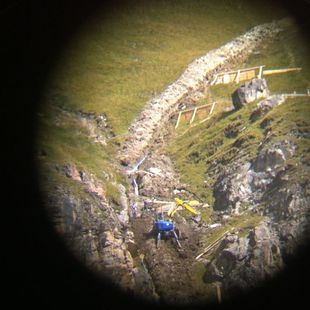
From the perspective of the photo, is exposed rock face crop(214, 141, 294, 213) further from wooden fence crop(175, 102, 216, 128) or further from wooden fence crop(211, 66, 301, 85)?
wooden fence crop(211, 66, 301, 85)

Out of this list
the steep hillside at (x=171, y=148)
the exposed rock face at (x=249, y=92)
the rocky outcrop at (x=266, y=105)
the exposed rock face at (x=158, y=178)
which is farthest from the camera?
the exposed rock face at (x=249, y=92)

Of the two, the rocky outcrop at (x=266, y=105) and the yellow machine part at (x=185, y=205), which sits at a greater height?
the rocky outcrop at (x=266, y=105)

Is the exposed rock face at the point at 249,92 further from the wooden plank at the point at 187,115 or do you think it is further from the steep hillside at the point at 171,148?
the wooden plank at the point at 187,115

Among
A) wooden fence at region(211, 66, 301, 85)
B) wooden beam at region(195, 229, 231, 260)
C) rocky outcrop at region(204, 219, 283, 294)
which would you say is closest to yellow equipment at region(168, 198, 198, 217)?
wooden beam at region(195, 229, 231, 260)

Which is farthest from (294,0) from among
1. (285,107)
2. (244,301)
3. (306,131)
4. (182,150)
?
(244,301)

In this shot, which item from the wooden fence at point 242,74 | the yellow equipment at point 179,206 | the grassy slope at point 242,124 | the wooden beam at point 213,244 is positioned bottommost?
the wooden beam at point 213,244

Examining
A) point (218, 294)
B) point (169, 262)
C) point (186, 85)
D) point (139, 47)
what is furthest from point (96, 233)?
point (139, 47)

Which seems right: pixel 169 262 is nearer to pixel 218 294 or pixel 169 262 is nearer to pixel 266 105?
pixel 218 294

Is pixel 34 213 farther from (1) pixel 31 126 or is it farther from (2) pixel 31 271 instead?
(1) pixel 31 126

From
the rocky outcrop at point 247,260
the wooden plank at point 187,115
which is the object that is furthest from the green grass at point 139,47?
the rocky outcrop at point 247,260

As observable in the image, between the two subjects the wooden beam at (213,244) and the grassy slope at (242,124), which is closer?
the wooden beam at (213,244)
